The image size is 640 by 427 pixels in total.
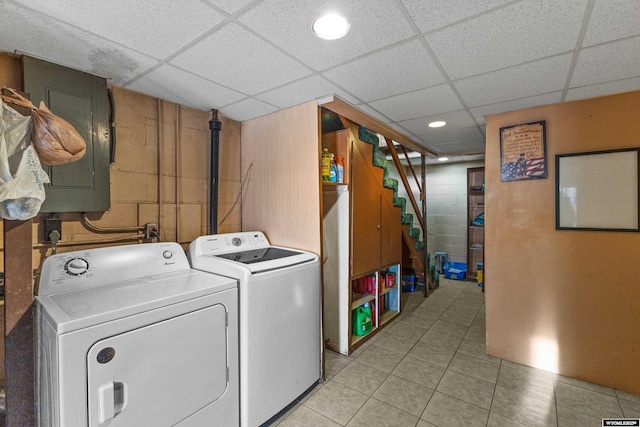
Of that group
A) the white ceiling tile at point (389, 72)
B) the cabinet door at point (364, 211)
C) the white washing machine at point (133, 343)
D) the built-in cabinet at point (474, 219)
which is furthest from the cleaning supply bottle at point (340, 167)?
the built-in cabinet at point (474, 219)

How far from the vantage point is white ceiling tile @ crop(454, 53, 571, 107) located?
1.71 meters

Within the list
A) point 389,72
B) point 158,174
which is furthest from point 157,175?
point 389,72

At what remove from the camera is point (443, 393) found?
2113 millimetres

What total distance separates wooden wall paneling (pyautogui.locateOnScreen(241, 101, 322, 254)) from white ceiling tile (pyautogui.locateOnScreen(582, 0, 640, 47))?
1.59m

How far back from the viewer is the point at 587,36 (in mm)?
1410

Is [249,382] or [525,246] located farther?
[525,246]

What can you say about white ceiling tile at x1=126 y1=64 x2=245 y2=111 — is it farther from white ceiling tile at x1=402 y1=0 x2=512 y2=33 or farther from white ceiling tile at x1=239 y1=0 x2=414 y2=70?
white ceiling tile at x1=402 y1=0 x2=512 y2=33

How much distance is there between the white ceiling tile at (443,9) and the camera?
1187 mm

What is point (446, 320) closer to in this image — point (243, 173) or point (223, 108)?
point (243, 173)

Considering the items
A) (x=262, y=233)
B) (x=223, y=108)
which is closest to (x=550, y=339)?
(x=262, y=233)

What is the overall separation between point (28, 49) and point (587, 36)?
113 inches

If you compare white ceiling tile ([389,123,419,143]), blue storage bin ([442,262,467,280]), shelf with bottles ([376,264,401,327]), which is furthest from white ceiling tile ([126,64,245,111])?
blue storage bin ([442,262,467,280])

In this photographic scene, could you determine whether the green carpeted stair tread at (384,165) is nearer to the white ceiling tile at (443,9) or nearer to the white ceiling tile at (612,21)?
the white ceiling tile at (443,9)

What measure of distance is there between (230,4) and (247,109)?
1.29 meters
